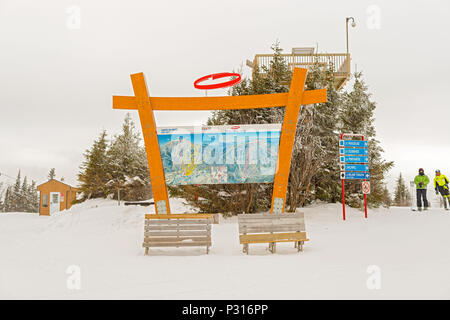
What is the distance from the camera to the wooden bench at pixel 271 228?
7473mm

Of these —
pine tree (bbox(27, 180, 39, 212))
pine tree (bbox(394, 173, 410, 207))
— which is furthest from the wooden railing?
pine tree (bbox(27, 180, 39, 212))

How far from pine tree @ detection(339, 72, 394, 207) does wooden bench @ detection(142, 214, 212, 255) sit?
10171 millimetres

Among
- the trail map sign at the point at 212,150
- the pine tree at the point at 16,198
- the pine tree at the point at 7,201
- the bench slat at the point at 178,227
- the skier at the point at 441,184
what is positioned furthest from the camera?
the pine tree at the point at 7,201

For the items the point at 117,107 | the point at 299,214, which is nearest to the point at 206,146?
the point at 117,107

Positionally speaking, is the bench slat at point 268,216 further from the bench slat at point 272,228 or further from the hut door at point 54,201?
the hut door at point 54,201

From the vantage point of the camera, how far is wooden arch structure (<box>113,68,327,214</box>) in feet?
33.6

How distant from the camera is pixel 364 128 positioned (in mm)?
16844

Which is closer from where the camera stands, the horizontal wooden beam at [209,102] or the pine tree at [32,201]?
the horizontal wooden beam at [209,102]

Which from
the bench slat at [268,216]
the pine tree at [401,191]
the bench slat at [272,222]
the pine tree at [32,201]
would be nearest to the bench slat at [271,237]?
the bench slat at [272,222]

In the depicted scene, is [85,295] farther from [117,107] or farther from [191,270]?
[117,107]

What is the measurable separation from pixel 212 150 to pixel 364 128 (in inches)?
394
